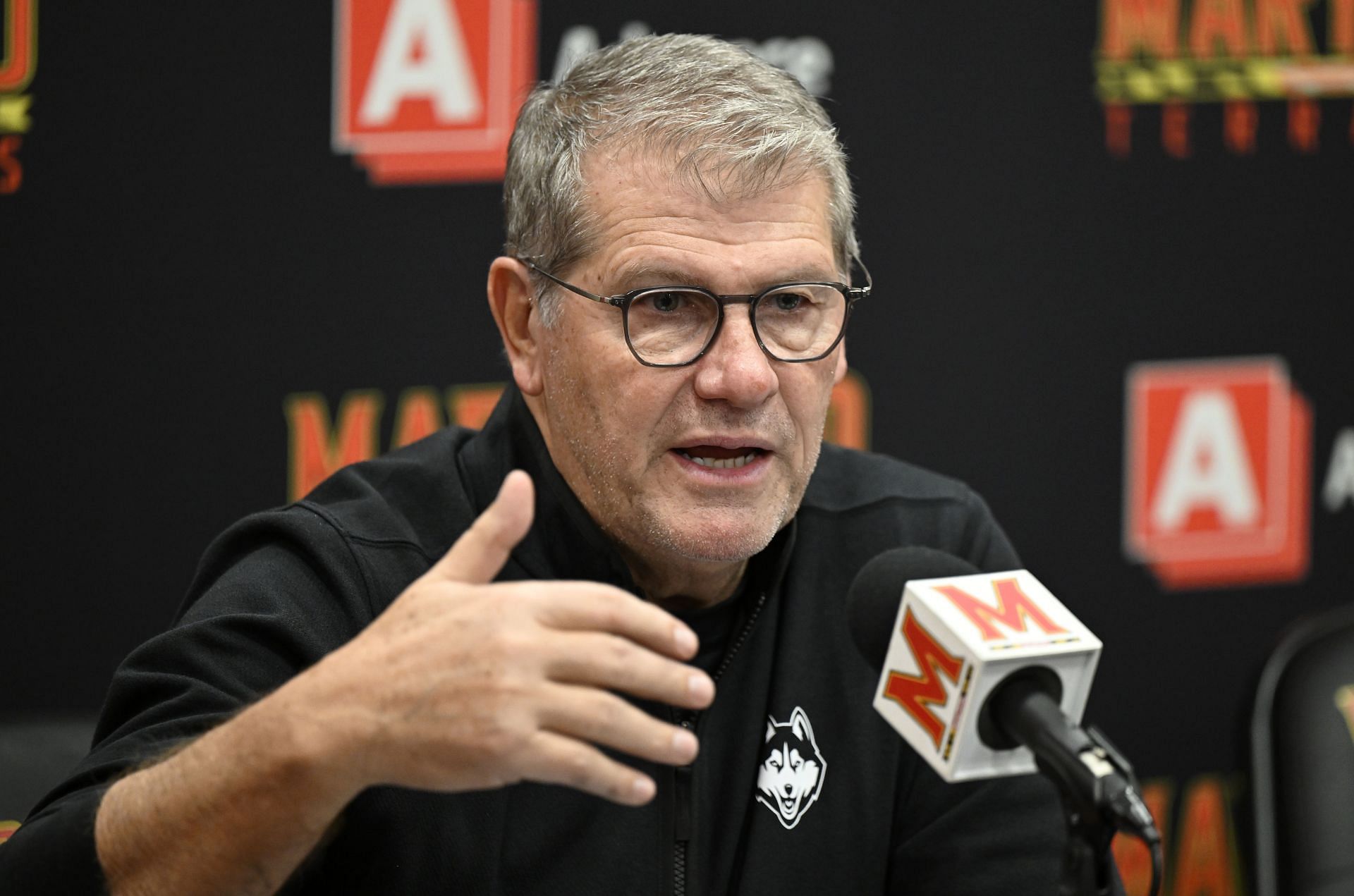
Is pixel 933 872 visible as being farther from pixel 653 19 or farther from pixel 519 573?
pixel 653 19

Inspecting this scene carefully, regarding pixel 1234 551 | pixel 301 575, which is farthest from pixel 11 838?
pixel 1234 551

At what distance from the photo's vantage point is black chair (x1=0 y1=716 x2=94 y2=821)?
1.60 metres

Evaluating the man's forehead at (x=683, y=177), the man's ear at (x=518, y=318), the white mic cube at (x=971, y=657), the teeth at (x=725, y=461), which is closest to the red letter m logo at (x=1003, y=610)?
the white mic cube at (x=971, y=657)

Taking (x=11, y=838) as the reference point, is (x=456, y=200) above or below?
above

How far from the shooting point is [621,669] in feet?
3.31

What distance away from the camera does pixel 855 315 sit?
260 cm

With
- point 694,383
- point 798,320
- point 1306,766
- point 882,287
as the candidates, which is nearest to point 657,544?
point 694,383

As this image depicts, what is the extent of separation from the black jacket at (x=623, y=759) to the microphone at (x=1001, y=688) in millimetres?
405

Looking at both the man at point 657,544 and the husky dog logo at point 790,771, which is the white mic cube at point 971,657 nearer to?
the man at point 657,544

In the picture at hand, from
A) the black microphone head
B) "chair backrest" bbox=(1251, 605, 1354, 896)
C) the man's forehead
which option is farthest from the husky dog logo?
"chair backrest" bbox=(1251, 605, 1354, 896)

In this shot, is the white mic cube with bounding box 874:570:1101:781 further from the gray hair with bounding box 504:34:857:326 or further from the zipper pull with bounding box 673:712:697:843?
the gray hair with bounding box 504:34:857:326

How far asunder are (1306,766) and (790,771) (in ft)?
2.49

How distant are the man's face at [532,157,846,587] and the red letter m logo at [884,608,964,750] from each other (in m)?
0.37

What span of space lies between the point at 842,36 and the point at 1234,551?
1267 mm
